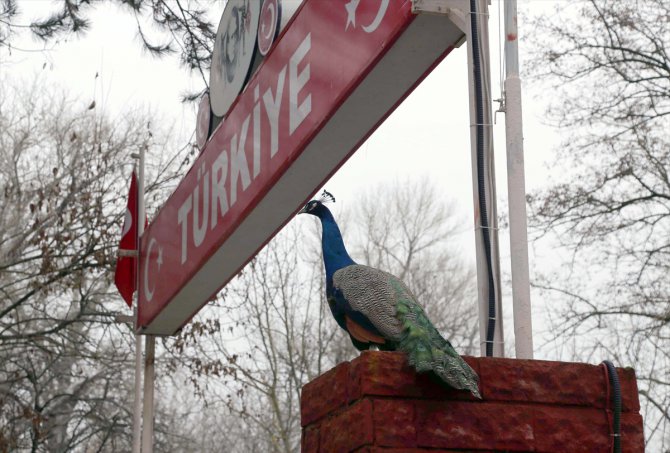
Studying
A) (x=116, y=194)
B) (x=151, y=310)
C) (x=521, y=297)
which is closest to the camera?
(x=521, y=297)

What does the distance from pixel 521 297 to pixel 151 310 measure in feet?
10.0

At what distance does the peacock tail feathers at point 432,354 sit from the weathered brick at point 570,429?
21 cm

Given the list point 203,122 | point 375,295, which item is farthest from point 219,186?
point 375,295

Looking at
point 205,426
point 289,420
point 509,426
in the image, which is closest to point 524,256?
point 509,426

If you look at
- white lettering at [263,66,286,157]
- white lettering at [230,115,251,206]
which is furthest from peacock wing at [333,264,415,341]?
white lettering at [230,115,251,206]

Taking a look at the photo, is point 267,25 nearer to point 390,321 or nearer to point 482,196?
point 482,196

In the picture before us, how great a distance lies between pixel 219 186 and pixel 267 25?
762 millimetres

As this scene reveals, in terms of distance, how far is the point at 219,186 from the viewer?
459 centimetres

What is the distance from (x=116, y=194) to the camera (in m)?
A: 16.6

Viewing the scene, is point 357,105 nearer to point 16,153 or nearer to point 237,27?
point 237,27

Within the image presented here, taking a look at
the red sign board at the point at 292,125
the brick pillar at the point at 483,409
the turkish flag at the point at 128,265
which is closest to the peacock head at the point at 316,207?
the red sign board at the point at 292,125

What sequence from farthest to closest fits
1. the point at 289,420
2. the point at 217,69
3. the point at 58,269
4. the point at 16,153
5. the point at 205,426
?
the point at 205,426 → the point at 289,420 → the point at 16,153 → the point at 58,269 → the point at 217,69

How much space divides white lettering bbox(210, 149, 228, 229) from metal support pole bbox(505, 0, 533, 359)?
4.20 feet

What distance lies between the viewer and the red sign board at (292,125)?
9.56ft
